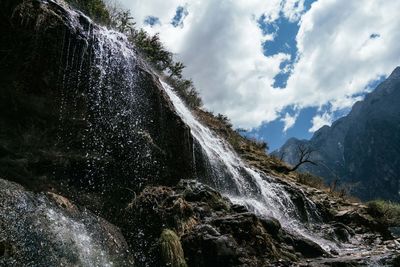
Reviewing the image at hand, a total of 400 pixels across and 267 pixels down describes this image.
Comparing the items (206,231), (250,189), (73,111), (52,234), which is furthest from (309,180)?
(52,234)

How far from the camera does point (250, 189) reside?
1551 cm

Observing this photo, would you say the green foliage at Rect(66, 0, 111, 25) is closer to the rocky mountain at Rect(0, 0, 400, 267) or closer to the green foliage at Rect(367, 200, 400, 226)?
the rocky mountain at Rect(0, 0, 400, 267)

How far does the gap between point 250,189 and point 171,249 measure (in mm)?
7519

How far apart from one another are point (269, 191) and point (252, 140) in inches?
508

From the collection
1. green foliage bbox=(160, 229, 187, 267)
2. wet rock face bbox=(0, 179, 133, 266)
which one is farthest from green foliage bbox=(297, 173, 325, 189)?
wet rock face bbox=(0, 179, 133, 266)

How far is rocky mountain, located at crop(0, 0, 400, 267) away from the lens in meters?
8.32

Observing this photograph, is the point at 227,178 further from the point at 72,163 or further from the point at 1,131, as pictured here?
the point at 1,131

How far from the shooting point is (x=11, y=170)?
9.32 metres

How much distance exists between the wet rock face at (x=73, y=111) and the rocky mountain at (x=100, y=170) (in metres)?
0.03

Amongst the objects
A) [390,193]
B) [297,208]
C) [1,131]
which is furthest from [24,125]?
[390,193]

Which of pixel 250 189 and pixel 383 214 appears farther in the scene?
pixel 383 214

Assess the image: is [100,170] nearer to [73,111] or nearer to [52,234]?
[73,111]

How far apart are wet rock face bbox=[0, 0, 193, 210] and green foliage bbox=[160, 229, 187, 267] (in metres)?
2.22

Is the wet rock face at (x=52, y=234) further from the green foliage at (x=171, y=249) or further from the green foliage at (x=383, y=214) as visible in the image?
the green foliage at (x=383, y=214)
